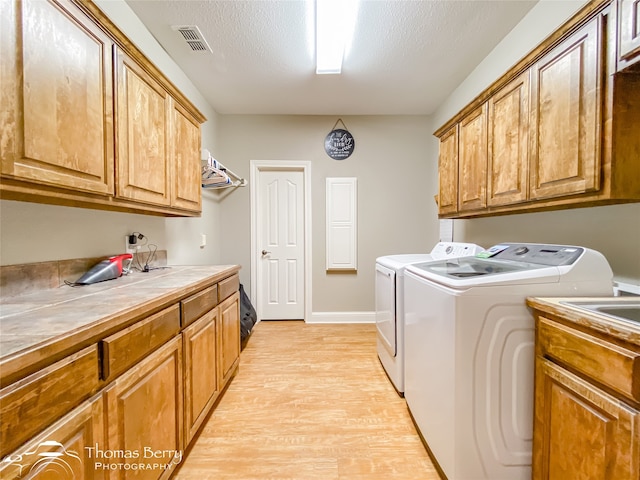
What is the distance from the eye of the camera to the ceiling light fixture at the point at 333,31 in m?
1.67

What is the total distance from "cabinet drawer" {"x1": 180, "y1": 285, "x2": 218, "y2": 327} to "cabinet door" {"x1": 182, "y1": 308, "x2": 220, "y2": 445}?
3cm

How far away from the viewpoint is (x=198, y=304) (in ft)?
4.61

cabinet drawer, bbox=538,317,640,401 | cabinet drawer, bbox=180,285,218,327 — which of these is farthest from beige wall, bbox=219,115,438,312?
cabinet drawer, bbox=538,317,640,401

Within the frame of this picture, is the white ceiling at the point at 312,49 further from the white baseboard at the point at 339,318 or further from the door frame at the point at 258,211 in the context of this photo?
the white baseboard at the point at 339,318

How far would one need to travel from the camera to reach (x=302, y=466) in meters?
1.30

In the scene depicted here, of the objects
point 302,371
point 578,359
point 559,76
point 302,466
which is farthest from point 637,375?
point 302,371

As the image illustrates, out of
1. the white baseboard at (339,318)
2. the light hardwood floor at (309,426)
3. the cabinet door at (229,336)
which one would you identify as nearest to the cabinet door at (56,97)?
the cabinet door at (229,336)

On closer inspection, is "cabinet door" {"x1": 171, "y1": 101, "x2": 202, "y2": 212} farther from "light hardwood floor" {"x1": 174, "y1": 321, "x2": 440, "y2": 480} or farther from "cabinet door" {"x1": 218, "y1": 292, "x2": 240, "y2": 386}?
"light hardwood floor" {"x1": 174, "y1": 321, "x2": 440, "y2": 480}

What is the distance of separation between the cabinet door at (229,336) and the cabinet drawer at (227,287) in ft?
0.12

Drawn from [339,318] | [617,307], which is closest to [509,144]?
[617,307]

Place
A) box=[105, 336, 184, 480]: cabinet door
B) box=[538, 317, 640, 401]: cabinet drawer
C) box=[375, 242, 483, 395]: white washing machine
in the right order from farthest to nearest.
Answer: box=[375, 242, 483, 395]: white washing machine < box=[105, 336, 184, 480]: cabinet door < box=[538, 317, 640, 401]: cabinet drawer

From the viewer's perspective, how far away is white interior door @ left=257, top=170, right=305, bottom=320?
11.1 feet

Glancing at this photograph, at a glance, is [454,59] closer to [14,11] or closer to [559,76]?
[559,76]

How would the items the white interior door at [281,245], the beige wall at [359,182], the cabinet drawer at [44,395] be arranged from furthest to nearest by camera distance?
the white interior door at [281,245] → the beige wall at [359,182] → the cabinet drawer at [44,395]
